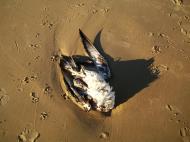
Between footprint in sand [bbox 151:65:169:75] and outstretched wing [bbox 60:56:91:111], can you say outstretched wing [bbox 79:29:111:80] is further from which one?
footprint in sand [bbox 151:65:169:75]

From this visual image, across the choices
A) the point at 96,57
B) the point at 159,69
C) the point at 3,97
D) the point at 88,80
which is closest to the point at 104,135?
the point at 88,80

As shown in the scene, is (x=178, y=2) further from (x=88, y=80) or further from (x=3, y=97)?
(x=3, y=97)

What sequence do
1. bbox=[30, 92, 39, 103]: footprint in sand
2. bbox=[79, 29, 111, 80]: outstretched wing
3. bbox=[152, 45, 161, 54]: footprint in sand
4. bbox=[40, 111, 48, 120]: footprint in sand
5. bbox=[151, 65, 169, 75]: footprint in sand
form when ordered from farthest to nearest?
1. bbox=[152, 45, 161, 54]: footprint in sand
2. bbox=[151, 65, 169, 75]: footprint in sand
3. bbox=[79, 29, 111, 80]: outstretched wing
4. bbox=[30, 92, 39, 103]: footprint in sand
5. bbox=[40, 111, 48, 120]: footprint in sand

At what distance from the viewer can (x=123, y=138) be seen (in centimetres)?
466

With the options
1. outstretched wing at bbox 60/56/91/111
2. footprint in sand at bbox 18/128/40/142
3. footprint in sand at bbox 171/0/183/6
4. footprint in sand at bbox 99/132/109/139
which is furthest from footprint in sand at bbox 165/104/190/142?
footprint in sand at bbox 171/0/183/6

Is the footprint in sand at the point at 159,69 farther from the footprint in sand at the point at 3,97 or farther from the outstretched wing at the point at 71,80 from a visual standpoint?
the footprint in sand at the point at 3,97

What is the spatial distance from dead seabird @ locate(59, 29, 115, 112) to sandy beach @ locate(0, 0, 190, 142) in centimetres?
19

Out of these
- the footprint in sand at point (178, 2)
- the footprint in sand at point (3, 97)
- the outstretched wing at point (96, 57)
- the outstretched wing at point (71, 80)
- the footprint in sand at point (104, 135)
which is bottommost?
the footprint in sand at point (104, 135)

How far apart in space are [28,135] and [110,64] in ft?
7.27

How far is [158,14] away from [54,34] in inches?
105

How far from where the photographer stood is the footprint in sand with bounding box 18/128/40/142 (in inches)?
182

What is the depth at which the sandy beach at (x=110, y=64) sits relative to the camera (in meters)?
4.75

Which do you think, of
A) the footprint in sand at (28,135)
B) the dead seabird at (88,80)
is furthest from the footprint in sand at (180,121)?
the footprint in sand at (28,135)

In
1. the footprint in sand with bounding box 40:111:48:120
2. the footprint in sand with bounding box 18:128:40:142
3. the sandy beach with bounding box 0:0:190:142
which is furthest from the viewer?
the footprint in sand with bounding box 40:111:48:120
